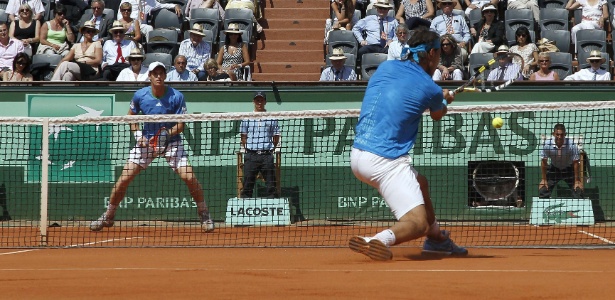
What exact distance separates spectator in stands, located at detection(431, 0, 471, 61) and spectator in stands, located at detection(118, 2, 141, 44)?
481cm

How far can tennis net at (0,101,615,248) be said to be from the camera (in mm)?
13664

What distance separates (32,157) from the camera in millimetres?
14258

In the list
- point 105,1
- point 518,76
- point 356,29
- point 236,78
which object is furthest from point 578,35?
point 105,1

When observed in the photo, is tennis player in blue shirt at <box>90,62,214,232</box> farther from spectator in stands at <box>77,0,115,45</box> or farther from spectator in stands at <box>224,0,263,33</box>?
spectator in stands at <box>224,0,263,33</box>

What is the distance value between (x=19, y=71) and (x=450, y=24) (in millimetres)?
6816

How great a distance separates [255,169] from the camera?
45.1ft

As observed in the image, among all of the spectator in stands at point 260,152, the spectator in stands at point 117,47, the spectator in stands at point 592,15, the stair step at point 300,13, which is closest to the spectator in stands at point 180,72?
the spectator in stands at point 117,47

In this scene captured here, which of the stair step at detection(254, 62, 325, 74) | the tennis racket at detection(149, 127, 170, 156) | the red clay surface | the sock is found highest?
the stair step at detection(254, 62, 325, 74)

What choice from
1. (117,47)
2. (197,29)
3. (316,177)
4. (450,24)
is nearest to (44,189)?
(316,177)

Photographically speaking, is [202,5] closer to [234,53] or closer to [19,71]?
[234,53]

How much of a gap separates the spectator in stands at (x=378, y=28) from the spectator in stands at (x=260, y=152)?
10.6 ft

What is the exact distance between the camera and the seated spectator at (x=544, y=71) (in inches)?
596

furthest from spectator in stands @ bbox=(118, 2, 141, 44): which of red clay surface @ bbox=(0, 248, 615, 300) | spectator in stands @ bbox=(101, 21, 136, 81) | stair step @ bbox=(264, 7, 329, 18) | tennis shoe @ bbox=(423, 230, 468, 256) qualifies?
tennis shoe @ bbox=(423, 230, 468, 256)

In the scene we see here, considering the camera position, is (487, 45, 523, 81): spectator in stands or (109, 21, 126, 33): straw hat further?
(109, 21, 126, 33): straw hat
